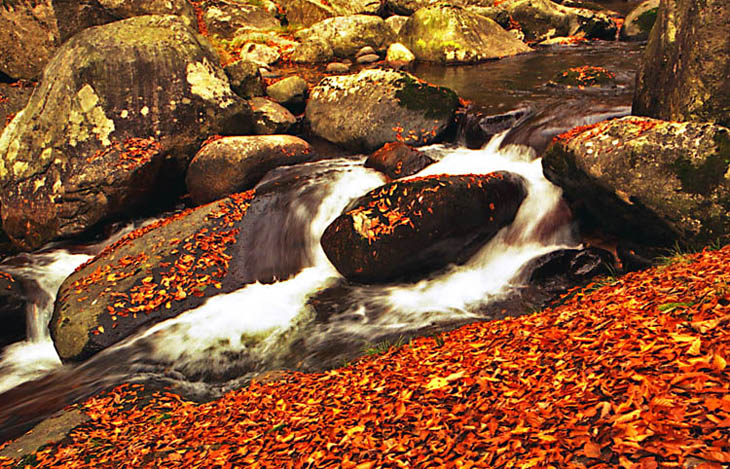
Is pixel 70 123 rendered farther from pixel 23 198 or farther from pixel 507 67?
pixel 507 67

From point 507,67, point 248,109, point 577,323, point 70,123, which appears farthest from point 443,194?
point 507,67

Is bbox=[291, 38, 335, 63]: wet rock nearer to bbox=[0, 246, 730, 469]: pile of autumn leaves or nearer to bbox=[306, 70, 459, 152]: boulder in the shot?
bbox=[306, 70, 459, 152]: boulder

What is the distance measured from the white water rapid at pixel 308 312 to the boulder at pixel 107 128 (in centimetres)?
162

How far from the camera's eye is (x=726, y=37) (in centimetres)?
573

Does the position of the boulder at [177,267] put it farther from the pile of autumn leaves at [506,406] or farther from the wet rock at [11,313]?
the pile of autumn leaves at [506,406]

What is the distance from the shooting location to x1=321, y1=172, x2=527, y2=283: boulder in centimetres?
690

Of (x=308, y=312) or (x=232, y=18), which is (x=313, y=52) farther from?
(x=308, y=312)

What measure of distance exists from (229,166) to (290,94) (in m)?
4.59

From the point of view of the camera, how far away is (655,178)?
19.4 ft

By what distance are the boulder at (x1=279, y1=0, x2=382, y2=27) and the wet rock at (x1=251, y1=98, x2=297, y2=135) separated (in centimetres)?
1396

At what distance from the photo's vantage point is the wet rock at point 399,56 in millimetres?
18478

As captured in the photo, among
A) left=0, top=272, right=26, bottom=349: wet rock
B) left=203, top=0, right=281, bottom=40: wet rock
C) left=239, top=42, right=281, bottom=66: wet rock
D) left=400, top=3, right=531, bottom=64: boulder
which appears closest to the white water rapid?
left=0, top=272, right=26, bottom=349: wet rock

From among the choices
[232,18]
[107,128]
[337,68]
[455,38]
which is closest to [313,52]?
[337,68]

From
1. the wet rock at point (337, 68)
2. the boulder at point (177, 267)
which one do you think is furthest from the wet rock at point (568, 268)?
the wet rock at point (337, 68)
